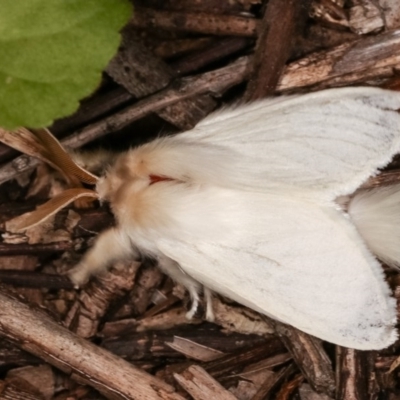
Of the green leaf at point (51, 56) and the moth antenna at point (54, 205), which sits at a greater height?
the green leaf at point (51, 56)

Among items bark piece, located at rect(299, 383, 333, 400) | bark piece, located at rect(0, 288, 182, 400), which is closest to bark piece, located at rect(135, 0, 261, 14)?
bark piece, located at rect(0, 288, 182, 400)

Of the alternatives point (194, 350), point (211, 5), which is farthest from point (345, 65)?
point (194, 350)

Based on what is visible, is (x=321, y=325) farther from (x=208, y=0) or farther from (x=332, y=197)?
(x=208, y=0)

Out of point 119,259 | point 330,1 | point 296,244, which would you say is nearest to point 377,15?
point 330,1

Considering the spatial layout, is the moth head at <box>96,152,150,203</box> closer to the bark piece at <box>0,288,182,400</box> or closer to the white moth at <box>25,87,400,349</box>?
the white moth at <box>25,87,400,349</box>

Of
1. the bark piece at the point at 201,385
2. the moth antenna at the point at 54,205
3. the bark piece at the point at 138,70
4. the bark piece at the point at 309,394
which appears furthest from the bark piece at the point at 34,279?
the bark piece at the point at 309,394

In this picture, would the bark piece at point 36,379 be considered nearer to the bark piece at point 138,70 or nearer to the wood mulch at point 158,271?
the wood mulch at point 158,271
